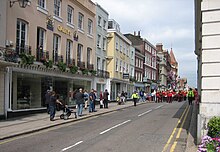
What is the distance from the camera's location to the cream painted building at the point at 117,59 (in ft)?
128

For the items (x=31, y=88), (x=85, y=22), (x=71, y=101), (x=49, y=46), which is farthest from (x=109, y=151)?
(x=85, y=22)

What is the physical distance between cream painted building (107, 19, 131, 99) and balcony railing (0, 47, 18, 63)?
72.0ft

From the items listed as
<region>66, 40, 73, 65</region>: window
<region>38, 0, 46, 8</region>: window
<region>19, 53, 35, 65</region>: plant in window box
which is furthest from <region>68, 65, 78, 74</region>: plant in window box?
<region>19, 53, 35, 65</region>: plant in window box

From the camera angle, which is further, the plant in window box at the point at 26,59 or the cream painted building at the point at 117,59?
the cream painted building at the point at 117,59

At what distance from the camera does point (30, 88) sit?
20516 mm

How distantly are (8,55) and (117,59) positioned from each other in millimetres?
25298

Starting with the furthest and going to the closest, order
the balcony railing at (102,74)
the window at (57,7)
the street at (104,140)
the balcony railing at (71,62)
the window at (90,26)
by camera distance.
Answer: the balcony railing at (102,74)
the window at (90,26)
the balcony railing at (71,62)
the window at (57,7)
the street at (104,140)

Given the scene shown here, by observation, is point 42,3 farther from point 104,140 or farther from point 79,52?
point 104,140

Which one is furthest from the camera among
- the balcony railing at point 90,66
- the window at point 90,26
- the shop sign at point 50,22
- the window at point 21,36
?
the window at point 90,26

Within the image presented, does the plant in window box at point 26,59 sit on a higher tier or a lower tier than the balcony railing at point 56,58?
lower

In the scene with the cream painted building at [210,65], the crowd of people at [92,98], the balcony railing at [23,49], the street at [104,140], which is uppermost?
the balcony railing at [23,49]

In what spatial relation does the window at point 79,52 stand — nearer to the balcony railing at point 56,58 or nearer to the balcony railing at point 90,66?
the balcony railing at point 90,66

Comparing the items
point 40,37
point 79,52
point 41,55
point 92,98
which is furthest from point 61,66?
point 79,52

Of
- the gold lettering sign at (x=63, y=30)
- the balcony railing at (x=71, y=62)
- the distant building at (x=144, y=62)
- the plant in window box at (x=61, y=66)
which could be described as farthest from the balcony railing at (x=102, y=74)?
the distant building at (x=144, y=62)
